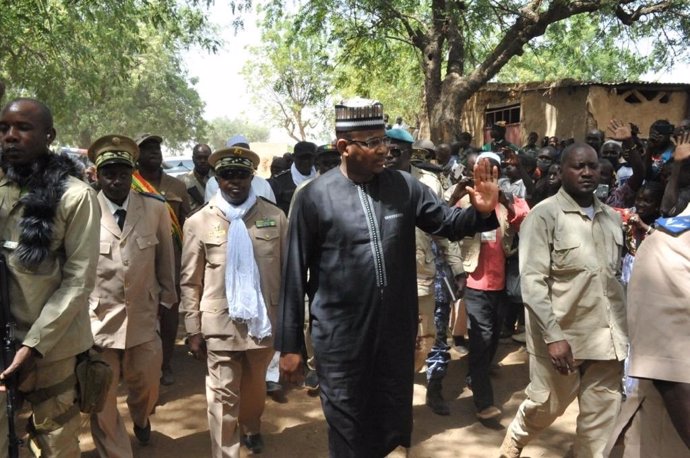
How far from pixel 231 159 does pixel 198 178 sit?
3170 millimetres

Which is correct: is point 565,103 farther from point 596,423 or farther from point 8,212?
point 8,212

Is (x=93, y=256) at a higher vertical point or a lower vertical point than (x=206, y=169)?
lower

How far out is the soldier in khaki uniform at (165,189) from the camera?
17.1 ft

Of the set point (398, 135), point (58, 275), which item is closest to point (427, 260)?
point (398, 135)

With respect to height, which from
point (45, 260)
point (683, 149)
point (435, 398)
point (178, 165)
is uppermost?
point (178, 165)

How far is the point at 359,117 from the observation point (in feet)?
9.33

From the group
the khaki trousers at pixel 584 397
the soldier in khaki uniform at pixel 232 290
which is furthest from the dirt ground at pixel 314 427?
the khaki trousers at pixel 584 397

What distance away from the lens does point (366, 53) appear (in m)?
13.9

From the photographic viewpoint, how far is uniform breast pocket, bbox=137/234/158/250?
3938mm

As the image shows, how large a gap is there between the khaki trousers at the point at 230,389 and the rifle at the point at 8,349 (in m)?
1.22

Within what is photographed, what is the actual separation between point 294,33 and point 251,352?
34.5ft

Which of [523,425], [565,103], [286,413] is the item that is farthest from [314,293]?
[565,103]

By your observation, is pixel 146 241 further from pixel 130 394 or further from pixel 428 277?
pixel 428 277

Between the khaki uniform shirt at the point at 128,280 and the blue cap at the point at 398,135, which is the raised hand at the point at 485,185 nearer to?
the blue cap at the point at 398,135
